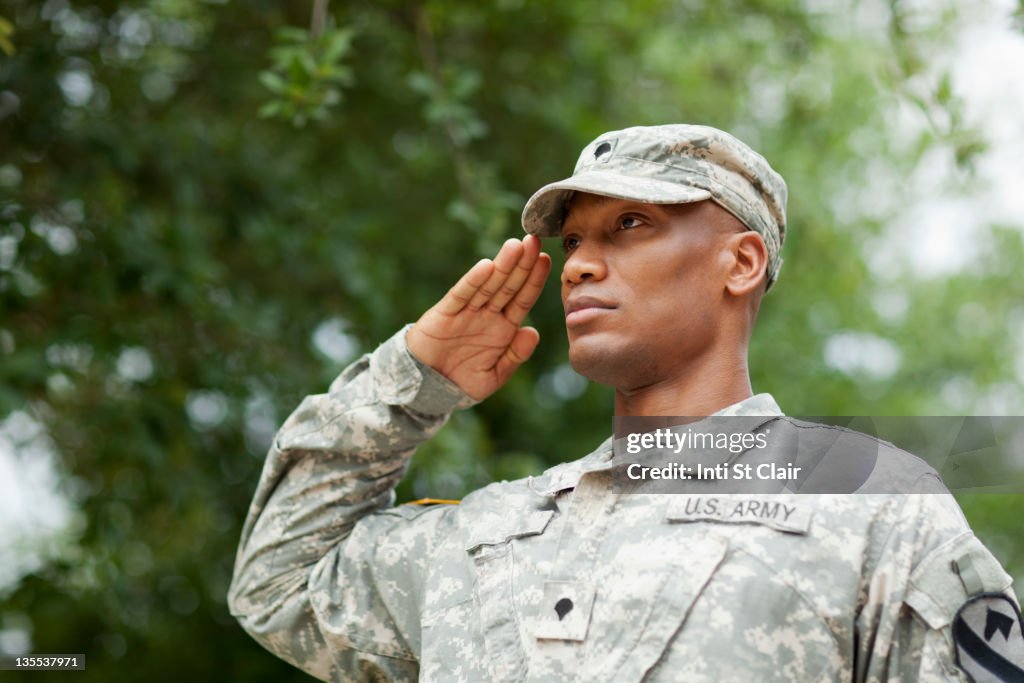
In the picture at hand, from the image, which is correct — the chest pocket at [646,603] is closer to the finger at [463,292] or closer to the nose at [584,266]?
the nose at [584,266]

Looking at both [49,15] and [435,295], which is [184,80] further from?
[435,295]

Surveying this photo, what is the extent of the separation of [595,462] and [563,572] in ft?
0.89

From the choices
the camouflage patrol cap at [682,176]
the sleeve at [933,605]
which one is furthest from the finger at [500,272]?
the sleeve at [933,605]

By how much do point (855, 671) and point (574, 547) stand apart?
0.52 m

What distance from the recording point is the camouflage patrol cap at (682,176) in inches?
86.3

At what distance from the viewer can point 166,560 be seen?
645 cm

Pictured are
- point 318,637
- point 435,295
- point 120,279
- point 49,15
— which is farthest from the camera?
point 435,295

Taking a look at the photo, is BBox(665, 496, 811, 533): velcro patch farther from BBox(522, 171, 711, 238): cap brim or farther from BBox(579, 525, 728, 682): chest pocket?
BBox(522, 171, 711, 238): cap brim

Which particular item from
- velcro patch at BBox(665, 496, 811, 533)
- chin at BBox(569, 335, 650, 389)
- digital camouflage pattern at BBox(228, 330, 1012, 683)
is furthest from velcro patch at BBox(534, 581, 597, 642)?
chin at BBox(569, 335, 650, 389)

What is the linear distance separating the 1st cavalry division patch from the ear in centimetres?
73

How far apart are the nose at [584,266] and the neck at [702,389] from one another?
243 mm

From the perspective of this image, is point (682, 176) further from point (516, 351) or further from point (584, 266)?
point (516, 351)

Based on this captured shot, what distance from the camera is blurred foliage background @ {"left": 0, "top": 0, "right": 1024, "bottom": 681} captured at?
4.15m

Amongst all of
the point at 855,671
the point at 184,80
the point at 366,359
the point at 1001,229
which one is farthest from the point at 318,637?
the point at 1001,229
